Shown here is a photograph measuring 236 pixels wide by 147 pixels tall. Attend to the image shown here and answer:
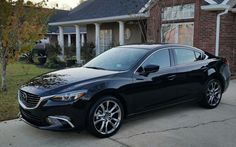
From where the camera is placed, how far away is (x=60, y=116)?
464cm

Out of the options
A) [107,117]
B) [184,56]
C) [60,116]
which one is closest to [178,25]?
[184,56]

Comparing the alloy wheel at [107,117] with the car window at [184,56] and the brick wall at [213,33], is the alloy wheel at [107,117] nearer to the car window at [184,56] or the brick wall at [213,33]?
the car window at [184,56]

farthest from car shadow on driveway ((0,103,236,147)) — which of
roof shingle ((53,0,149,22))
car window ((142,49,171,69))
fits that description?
roof shingle ((53,0,149,22))

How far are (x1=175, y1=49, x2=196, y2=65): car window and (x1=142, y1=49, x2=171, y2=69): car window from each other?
32 cm

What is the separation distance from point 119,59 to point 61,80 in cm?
140

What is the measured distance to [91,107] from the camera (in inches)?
191

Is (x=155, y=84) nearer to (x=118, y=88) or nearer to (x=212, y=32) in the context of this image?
(x=118, y=88)

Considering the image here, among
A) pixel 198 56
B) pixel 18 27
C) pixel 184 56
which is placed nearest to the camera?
pixel 184 56

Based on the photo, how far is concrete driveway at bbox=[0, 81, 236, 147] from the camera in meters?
4.80

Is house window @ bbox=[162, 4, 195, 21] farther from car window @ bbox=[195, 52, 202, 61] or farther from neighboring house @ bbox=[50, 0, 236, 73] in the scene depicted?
car window @ bbox=[195, 52, 202, 61]

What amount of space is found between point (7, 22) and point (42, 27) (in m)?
1.16

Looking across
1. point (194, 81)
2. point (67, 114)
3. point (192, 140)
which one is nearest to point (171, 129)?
point (192, 140)

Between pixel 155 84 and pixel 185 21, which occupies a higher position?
pixel 185 21

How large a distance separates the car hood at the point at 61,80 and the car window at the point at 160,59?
84 centimetres
